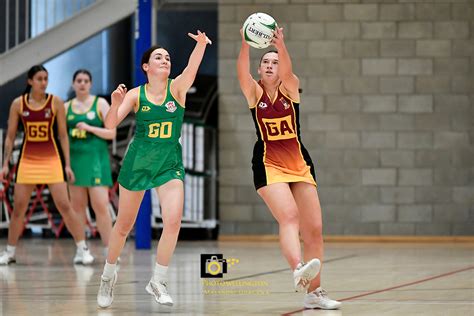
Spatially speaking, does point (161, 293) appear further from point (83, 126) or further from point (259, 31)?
point (83, 126)

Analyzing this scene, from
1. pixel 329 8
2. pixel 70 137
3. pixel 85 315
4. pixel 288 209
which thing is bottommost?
pixel 85 315

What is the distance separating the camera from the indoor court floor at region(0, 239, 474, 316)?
6.86 metres

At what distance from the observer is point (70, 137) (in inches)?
447

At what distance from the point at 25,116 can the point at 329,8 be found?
19.6 ft

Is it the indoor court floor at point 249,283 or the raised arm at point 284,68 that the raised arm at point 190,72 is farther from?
the indoor court floor at point 249,283

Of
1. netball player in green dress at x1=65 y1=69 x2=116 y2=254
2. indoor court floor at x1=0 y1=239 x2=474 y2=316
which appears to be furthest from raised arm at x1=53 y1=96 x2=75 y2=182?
indoor court floor at x1=0 y1=239 x2=474 y2=316

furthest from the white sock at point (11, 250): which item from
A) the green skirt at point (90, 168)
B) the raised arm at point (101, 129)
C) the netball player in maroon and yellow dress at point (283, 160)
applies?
the netball player in maroon and yellow dress at point (283, 160)

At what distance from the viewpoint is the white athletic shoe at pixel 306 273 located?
20.8ft

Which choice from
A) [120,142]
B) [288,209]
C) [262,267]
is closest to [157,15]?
[120,142]

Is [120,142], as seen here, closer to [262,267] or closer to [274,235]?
[274,235]

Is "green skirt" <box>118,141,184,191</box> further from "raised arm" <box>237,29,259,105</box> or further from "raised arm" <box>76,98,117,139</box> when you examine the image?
"raised arm" <box>76,98,117,139</box>

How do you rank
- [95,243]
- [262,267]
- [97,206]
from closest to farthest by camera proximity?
[262,267] → [97,206] → [95,243]

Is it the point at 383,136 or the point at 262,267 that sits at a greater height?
the point at 383,136

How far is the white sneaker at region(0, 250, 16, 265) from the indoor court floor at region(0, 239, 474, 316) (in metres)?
0.13
